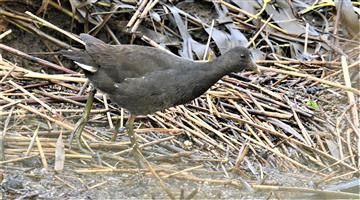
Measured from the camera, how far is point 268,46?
681 centimetres

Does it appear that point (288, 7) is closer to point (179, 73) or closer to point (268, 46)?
point (268, 46)

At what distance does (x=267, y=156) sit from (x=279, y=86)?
0.99m

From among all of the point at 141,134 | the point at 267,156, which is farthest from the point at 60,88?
the point at 267,156

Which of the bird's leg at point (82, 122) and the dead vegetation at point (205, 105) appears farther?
the bird's leg at point (82, 122)

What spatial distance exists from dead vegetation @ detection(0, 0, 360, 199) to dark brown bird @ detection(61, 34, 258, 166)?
1.14ft

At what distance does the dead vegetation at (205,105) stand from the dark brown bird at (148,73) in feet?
1.14

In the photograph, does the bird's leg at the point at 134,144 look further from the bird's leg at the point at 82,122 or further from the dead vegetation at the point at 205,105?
the bird's leg at the point at 82,122

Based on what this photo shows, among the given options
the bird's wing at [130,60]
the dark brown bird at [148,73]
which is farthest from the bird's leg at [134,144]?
the bird's wing at [130,60]

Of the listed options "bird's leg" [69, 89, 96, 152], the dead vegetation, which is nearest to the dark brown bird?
"bird's leg" [69, 89, 96, 152]

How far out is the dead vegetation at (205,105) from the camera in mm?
4930

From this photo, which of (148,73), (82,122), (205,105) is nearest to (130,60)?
(148,73)

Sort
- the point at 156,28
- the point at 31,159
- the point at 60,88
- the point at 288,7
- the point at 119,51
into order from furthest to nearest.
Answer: the point at 288,7 → the point at 156,28 → the point at 60,88 → the point at 119,51 → the point at 31,159

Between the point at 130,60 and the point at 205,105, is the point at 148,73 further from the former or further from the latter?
the point at 205,105

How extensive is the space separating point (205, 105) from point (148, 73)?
0.80m
